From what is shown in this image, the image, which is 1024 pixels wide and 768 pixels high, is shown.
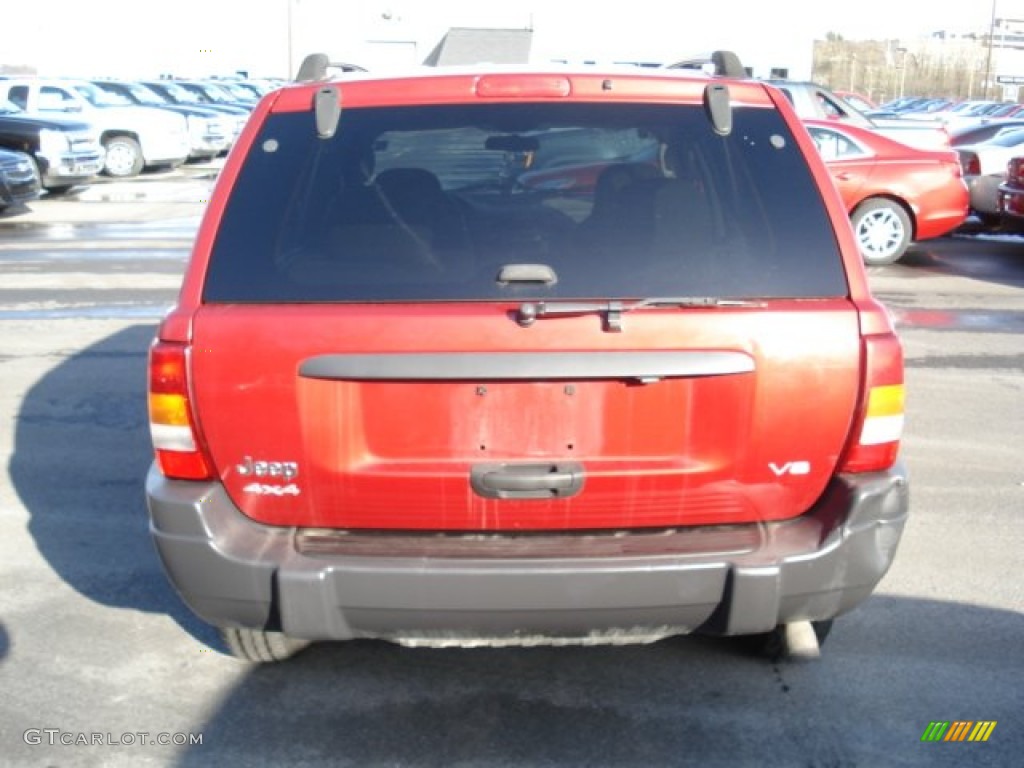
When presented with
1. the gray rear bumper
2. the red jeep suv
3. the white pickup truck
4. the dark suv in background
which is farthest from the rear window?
the white pickup truck

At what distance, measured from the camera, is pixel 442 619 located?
3334 millimetres

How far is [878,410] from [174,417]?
6.31 feet

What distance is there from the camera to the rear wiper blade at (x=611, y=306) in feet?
10.7

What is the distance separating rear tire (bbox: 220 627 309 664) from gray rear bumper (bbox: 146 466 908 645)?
0.47 metres

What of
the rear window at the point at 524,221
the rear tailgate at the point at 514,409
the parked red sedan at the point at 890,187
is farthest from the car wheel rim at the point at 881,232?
the rear tailgate at the point at 514,409

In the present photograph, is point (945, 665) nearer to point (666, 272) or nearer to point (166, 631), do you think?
point (666, 272)

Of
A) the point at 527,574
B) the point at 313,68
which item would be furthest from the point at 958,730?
the point at 313,68

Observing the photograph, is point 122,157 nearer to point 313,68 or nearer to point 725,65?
point 313,68

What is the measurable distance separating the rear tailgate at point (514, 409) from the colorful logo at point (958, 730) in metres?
0.95

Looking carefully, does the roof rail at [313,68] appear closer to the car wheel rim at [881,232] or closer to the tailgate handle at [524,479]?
the tailgate handle at [524,479]

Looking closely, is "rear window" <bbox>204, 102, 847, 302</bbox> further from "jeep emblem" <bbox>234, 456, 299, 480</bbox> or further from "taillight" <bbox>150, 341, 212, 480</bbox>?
"jeep emblem" <bbox>234, 456, 299, 480</bbox>

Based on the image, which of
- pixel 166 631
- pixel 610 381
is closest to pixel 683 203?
pixel 610 381

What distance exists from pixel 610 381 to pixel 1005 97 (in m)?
78.7

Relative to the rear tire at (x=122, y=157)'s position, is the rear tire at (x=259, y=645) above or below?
above
